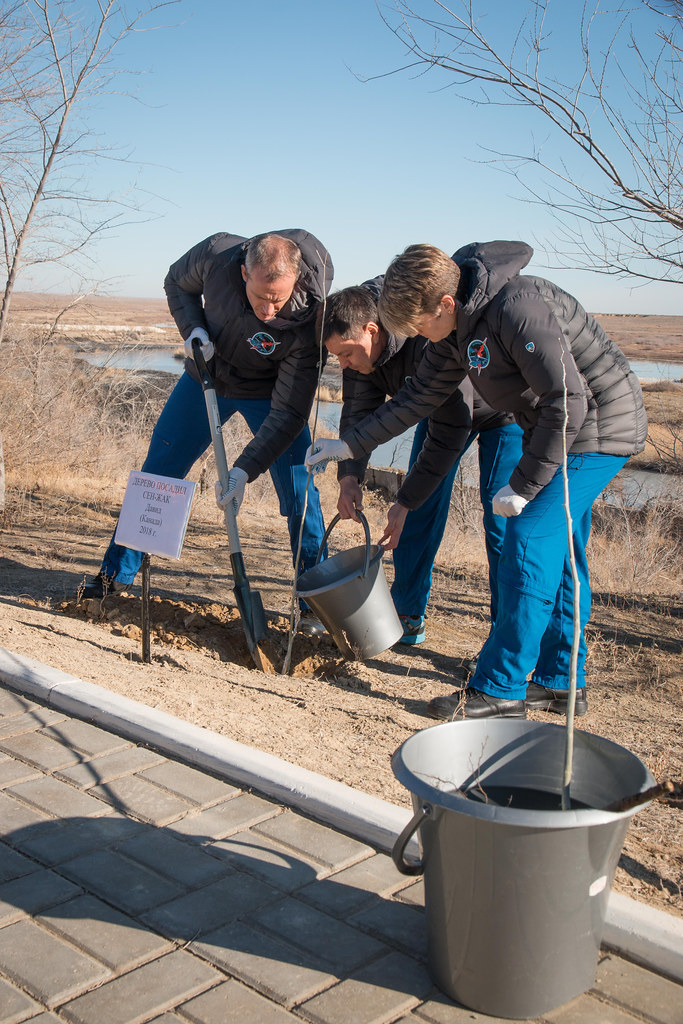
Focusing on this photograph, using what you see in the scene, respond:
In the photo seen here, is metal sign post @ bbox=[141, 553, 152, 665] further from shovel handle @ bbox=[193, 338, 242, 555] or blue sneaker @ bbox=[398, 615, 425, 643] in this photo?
blue sneaker @ bbox=[398, 615, 425, 643]

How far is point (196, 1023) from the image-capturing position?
6.28 ft

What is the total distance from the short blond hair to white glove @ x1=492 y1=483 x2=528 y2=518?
743mm

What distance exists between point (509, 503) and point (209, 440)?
2.19 meters

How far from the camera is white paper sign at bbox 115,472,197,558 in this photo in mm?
3945

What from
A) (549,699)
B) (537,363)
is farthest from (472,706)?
(537,363)

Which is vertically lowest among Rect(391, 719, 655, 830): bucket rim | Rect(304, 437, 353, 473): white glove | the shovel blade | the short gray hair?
the shovel blade

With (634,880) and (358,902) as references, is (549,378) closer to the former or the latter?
(634,880)

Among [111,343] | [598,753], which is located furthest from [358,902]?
[111,343]

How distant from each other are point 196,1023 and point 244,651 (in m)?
2.99

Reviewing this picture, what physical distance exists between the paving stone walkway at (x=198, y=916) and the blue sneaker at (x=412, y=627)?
2.12 m

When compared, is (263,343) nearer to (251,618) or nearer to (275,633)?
(251,618)

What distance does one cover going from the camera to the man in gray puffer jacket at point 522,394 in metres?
3.32

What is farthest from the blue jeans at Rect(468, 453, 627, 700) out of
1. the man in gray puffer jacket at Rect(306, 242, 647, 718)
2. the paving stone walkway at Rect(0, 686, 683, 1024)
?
the paving stone walkway at Rect(0, 686, 683, 1024)

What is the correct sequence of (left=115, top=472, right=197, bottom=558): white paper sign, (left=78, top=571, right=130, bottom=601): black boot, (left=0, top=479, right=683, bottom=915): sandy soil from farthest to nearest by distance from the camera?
(left=78, top=571, right=130, bottom=601): black boot → (left=115, top=472, right=197, bottom=558): white paper sign → (left=0, top=479, right=683, bottom=915): sandy soil
